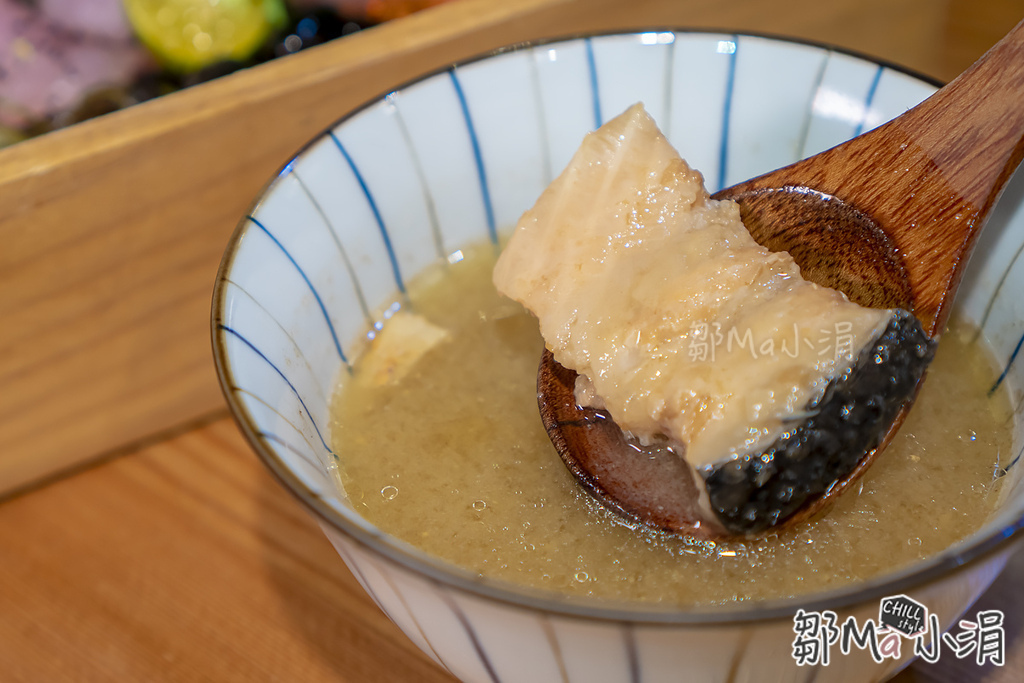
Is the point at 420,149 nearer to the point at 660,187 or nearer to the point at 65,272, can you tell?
the point at 660,187

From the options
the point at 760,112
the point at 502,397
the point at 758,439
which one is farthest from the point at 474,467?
the point at 760,112

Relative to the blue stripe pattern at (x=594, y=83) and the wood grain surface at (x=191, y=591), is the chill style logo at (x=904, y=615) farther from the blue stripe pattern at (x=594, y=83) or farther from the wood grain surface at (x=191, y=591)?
the blue stripe pattern at (x=594, y=83)

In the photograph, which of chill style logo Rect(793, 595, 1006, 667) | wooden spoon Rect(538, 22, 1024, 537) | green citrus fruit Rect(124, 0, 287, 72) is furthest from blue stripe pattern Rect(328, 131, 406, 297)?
chill style logo Rect(793, 595, 1006, 667)

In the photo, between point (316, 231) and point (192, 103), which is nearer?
point (316, 231)

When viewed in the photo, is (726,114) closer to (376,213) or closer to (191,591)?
(376,213)

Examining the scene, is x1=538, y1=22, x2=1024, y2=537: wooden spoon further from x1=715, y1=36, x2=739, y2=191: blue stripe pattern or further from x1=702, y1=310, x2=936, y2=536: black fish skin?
x1=715, y1=36, x2=739, y2=191: blue stripe pattern

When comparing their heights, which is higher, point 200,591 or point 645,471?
point 645,471

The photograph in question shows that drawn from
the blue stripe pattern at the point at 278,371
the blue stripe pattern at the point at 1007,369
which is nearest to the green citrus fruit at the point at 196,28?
the blue stripe pattern at the point at 278,371
